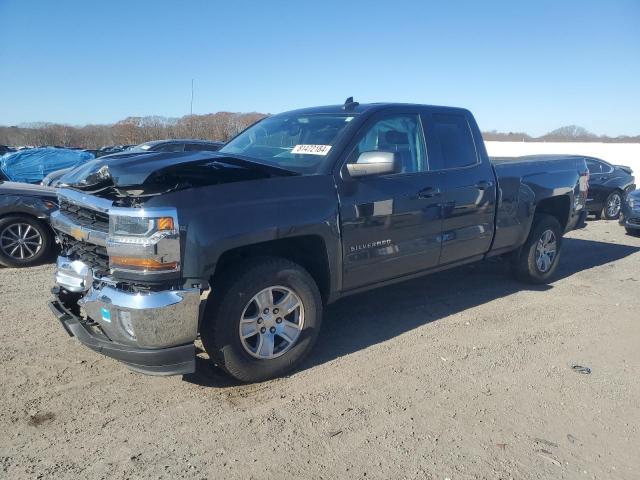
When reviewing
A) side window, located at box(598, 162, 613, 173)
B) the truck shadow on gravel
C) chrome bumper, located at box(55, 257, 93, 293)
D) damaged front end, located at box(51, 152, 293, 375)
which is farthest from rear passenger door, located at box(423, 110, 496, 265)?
side window, located at box(598, 162, 613, 173)

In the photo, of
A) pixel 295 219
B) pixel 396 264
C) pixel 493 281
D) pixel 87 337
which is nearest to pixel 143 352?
pixel 87 337

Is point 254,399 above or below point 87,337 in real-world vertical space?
below

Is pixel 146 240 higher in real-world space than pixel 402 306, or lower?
higher

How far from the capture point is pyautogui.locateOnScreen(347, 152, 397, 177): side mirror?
379 centimetres

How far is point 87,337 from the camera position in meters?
3.28

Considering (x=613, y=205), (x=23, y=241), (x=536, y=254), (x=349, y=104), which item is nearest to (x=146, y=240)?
(x=349, y=104)

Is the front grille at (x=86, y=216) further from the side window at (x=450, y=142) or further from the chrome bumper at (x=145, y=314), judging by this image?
the side window at (x=450, y=142)

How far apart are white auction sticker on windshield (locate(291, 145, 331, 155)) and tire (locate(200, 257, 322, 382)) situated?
0.95 m

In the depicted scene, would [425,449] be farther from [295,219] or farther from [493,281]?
[493,281]

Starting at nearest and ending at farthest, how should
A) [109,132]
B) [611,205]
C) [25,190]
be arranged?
1. [25,190]
2. [611,205]
3. [109,132]

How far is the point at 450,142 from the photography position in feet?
16.2

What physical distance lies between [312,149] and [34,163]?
13.2m

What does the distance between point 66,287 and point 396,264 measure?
8.39 feet

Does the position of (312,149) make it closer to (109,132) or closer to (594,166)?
(594,166)
